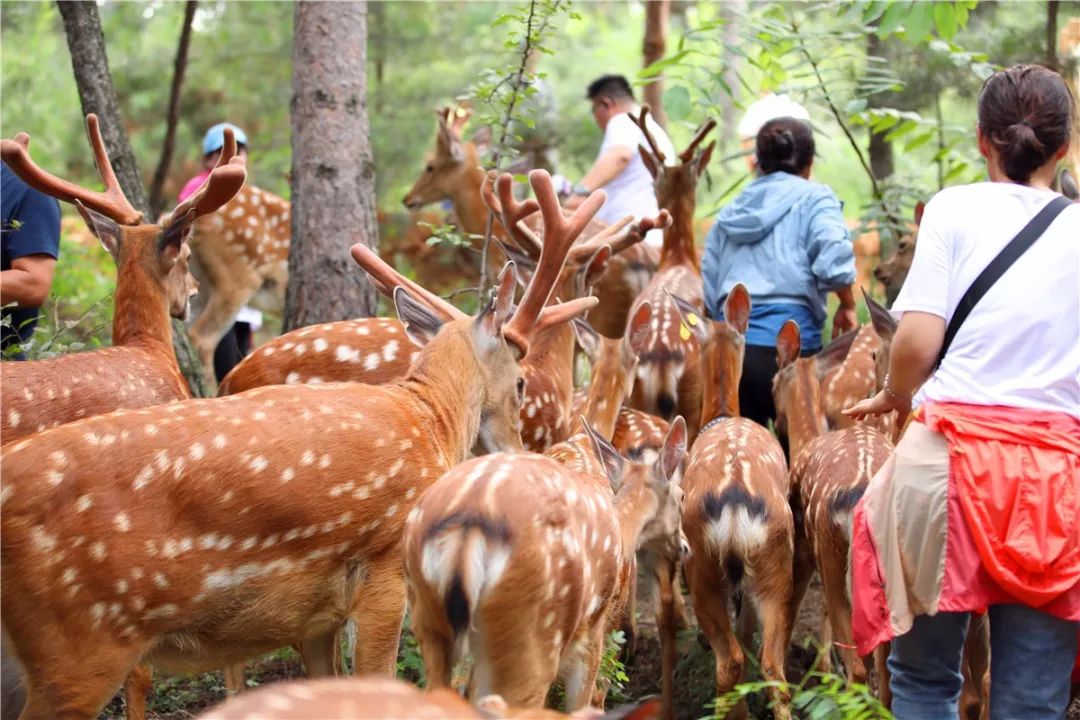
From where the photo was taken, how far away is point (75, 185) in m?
5.49

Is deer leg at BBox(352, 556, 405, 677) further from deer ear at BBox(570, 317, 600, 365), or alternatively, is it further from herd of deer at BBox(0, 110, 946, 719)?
deer ear at BBox(570, 317, 600, 365)

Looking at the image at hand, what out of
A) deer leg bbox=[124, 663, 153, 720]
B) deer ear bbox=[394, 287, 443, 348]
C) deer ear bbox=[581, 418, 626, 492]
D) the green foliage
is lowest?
deer leg bbox=[124, 663, 153, 720]

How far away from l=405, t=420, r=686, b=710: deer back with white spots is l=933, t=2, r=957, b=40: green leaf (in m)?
4.53

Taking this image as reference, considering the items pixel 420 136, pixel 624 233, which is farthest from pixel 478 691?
pixel 420 136

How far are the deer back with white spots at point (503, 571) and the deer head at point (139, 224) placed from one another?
1967 mm

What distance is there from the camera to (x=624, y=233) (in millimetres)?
7199

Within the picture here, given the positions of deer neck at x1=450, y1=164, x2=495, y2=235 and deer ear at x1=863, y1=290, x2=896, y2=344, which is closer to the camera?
deer ear at x1=863, y1=290, x2=896, y2=344

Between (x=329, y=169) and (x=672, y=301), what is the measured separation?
198cm

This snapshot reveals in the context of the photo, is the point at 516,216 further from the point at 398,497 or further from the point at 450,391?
the point at 398,497

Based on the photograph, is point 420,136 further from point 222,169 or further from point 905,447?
point 905,447

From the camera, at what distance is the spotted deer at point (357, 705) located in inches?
92.7

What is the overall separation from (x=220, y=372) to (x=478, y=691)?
614 cm

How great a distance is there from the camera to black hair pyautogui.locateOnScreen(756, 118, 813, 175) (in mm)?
6832

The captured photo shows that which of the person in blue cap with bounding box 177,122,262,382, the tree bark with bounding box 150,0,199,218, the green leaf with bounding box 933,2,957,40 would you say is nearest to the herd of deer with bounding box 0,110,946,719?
the green leaf with bounding box 933,2,957,40
